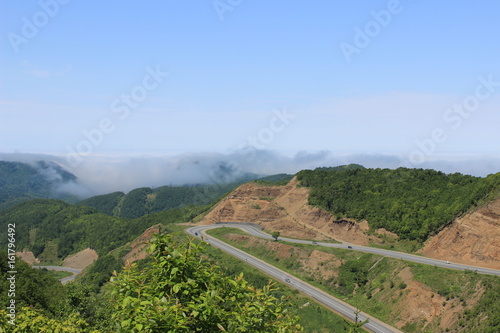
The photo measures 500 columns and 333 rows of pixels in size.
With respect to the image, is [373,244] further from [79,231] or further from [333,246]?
[79,231]

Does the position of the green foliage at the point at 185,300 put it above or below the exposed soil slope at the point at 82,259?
above

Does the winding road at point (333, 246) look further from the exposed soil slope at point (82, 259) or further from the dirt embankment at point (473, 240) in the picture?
the exposed soil slope at point (82, 259)

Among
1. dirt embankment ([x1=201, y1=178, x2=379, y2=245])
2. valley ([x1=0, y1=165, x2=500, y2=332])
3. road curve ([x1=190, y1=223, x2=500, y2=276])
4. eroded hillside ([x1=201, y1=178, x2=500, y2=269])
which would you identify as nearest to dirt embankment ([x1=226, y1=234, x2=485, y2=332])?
valley ([x1=0, y1=165, x2=500, y2=332])

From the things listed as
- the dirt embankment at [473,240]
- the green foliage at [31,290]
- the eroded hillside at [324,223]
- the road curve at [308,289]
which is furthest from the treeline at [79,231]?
the dirt embankment at [473,240]

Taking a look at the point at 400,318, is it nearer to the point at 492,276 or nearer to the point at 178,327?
the point at 492,276

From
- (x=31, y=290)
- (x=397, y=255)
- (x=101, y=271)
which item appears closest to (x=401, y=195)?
(x=397, y=255)

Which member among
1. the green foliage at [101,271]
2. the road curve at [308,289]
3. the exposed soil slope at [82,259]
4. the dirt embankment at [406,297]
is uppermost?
the dirt embankment at [406,297]

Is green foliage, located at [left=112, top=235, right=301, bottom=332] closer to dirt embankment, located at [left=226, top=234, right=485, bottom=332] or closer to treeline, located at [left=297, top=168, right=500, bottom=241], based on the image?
dirt embankment, located at [left=226, top=234, right=485, bottom=332]
